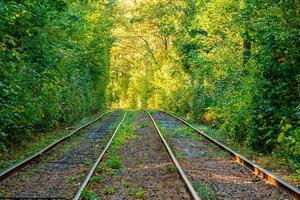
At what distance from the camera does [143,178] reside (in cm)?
979

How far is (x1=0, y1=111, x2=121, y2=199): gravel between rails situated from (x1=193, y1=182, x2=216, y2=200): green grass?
2289 mm

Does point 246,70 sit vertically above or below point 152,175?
above

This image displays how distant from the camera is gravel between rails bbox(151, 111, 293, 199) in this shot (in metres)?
8.26

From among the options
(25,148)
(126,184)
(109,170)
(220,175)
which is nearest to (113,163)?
(109,170)

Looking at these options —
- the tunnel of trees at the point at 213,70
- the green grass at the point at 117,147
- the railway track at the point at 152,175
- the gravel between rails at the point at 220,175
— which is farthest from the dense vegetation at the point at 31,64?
the gravel between rails at the point at 220,175

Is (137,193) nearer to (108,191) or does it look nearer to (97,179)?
(108,191)

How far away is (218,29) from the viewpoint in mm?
20812

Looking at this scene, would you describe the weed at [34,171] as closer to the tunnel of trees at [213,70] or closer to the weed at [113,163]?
the tunnel of trees at [213,70]

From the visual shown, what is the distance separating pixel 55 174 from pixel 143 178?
206 cm

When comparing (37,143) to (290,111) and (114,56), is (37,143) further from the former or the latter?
(114,56)

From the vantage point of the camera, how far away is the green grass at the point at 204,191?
7.93m

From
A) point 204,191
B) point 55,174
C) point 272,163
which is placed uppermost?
point 272,163

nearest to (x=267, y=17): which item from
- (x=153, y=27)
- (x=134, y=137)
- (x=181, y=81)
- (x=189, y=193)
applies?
(x=189, y=193)

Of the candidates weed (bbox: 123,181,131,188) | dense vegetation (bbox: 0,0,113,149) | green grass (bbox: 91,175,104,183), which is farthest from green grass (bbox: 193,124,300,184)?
dense vegetation (bbox: 0,0,113,149)
